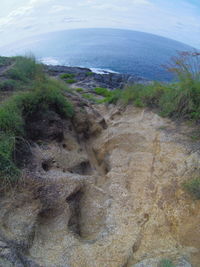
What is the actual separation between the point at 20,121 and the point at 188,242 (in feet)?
12.9

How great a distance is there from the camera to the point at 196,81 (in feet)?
20.5

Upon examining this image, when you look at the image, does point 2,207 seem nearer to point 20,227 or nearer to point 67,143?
point 20,227

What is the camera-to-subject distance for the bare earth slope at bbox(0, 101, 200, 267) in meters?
3.13

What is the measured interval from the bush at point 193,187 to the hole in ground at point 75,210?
80.7 inches

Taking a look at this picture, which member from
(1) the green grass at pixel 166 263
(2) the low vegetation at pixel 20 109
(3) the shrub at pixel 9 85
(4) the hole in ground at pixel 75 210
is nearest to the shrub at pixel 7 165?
(2) the low vegetation at pixel 20 109

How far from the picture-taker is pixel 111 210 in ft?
13.0

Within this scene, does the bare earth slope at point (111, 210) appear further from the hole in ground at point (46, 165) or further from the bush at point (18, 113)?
the bush at point (18, 113)

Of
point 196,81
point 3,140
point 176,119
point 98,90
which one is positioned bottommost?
point 98,90

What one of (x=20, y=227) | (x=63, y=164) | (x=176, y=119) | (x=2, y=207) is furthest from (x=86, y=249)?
(x=176, y=119)

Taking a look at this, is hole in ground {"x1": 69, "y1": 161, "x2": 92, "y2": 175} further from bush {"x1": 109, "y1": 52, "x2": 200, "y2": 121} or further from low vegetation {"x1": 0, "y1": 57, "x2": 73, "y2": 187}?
bush {"x1": 109, "y1": 52, "x2": 200, "y2": 121}

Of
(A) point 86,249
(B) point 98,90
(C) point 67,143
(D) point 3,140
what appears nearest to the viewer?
(A) point 86,249

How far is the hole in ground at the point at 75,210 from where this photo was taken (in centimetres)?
377

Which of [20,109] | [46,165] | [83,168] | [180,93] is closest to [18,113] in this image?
[20,109]

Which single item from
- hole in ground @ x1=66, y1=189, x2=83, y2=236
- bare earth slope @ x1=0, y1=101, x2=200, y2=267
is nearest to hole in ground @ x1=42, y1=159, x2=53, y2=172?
bare earth slope @ x1=0, y1=101, x2=200, y2=267
